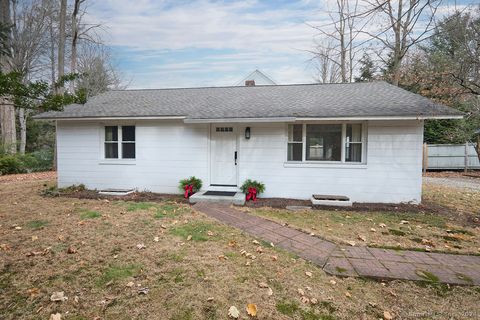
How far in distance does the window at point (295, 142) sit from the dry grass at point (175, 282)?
4010mm

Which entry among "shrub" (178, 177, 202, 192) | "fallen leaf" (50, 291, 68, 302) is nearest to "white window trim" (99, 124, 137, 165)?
"shrub" (178, 177, 202, 192)

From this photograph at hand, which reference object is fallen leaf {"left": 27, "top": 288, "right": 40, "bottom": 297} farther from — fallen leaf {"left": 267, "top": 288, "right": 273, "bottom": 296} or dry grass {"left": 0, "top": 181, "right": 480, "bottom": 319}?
fallen leaf {"left": 267, "top": 288, "right": 273, "bottom": 296}

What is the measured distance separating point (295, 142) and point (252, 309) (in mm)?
6035

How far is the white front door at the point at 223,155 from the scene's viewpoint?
847cm

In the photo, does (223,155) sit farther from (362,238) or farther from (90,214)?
(362,238)

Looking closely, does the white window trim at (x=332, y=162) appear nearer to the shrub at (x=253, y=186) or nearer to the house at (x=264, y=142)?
the house at (x=264, y=142)

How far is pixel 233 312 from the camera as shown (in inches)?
100

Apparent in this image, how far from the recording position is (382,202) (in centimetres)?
750

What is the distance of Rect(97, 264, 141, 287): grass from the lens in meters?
3.13

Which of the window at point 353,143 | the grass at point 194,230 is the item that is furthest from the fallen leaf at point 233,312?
the window at point 353,143


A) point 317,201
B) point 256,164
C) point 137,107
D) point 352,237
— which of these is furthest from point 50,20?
point 352,237

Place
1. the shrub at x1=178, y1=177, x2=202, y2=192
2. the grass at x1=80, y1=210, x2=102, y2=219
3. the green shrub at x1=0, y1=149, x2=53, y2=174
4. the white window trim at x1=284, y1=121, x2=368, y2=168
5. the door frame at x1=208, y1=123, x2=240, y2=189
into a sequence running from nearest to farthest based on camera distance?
the grass at x1=80, y1=210, x2=102, y2=219 < the white window trim at x1=284, y1=121, x2=368, y2=168 < the shrub at x1=178, y1=177, x2=202, y2=192 < the door frame at x1=208, y1=123, x2=240, y2=189 < the green shrub at x1=0, y1=149, x2=53, y2=174

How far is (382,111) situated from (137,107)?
801cm

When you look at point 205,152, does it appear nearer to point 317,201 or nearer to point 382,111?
point 317,201
